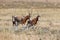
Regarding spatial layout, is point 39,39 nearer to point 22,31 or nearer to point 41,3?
point 22,31

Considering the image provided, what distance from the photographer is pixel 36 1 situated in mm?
55406

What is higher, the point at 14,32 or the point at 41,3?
the point at 14,32

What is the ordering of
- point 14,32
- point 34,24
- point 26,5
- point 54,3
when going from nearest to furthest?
1. point 14,32
2. point 34,24
3. point 26,5
4. point 54,3

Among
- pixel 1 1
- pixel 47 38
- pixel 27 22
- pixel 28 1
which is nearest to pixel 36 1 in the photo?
pixel 28 1

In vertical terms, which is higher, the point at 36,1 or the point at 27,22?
the point at 27,22

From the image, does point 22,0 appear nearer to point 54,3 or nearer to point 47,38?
point 54,3

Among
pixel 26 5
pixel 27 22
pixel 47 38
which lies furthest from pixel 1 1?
pixel 47 38

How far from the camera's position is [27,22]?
21.6 meters

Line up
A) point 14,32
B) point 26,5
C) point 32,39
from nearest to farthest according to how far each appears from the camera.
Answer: point 32,39, point 14,32, point 26,5

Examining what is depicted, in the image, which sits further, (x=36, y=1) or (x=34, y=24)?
(x=36, y=1)

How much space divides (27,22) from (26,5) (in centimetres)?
2975

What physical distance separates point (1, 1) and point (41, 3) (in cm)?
839

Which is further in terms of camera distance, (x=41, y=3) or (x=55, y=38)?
(x=41, y=3)

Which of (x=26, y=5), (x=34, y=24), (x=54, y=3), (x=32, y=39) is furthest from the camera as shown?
(x=54, y=3)
